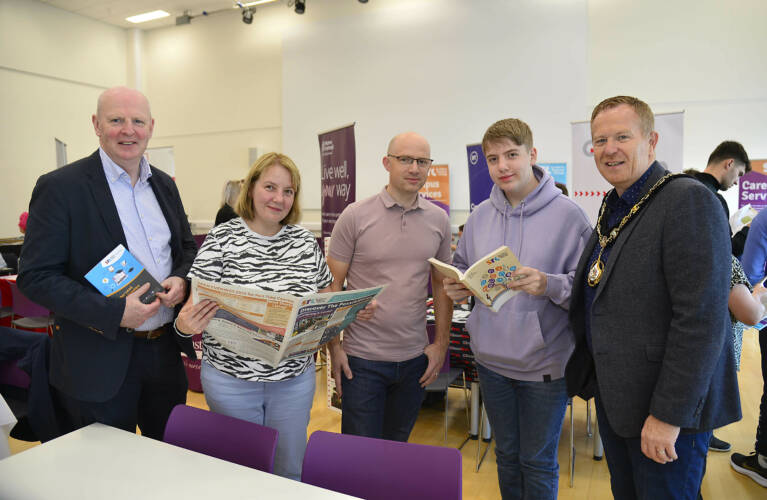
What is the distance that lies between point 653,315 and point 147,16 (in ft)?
39.0

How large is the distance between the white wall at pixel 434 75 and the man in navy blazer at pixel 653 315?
20.7 ft

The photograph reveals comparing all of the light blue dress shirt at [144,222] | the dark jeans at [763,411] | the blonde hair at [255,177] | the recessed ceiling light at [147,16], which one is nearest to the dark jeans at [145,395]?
the light blue dress shirt at [144,222]

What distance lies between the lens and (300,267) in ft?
6.21

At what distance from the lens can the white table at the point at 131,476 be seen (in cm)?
120

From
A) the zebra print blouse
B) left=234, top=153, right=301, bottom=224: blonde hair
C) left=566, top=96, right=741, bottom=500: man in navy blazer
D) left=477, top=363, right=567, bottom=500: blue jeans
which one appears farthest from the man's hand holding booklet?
left=234, top=153, right=301, bottom=224: blonde hair

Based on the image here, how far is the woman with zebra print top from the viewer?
1794mm

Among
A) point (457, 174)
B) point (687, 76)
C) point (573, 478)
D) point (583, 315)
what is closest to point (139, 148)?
point (583, 315)

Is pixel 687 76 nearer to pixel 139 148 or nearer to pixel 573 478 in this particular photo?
pixel 573 478

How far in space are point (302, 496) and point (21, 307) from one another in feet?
15.5

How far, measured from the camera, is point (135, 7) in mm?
9930

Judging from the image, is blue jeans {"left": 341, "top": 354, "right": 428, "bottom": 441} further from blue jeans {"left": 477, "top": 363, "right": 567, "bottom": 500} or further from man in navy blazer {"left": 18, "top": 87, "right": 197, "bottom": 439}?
man in navy blazer {"left": 18, "top": 87, "right": 197, "bottom": 439}

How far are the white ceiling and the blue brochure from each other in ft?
30.6

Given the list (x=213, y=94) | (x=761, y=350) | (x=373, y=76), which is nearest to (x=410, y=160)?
(x=761, y=350)

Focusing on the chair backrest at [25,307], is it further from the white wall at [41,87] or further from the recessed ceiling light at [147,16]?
the recessed ceiling light at [147,16]
